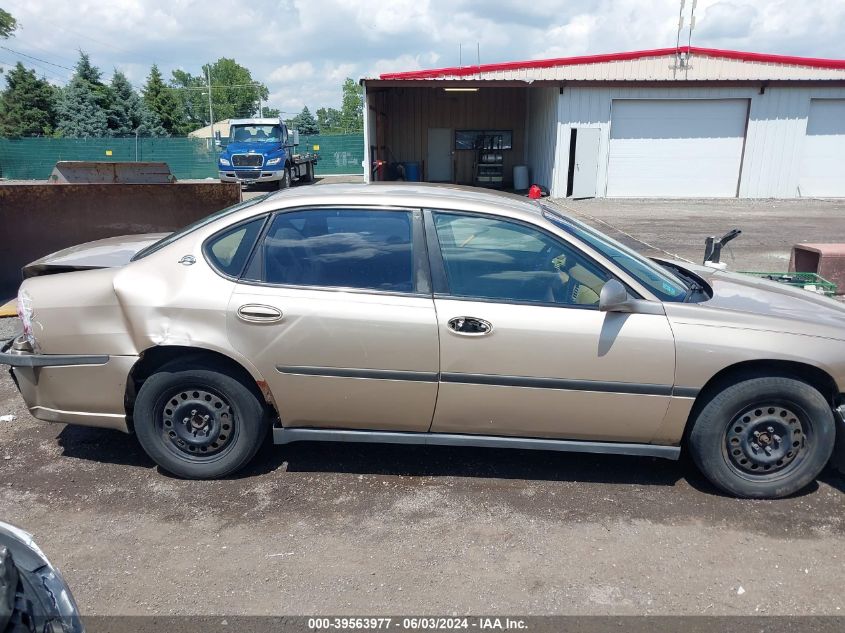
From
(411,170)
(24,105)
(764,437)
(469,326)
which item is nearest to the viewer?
(469,326)

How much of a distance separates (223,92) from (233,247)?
11122cm

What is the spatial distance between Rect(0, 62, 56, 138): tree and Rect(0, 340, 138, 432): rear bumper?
44.9 meters

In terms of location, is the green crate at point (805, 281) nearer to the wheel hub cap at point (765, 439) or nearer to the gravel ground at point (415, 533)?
the gravel ground at point (415, 533)

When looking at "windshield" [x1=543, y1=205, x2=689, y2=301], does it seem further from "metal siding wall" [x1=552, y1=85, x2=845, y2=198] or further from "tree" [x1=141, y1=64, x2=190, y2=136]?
"tree" [x1=141, y1=64, x2=190, y2=136]

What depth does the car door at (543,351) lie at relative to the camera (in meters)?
3.51

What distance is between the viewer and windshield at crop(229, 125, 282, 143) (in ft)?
79.7

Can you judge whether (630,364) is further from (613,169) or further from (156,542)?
(613,169)

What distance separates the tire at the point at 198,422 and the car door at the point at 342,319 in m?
0.21

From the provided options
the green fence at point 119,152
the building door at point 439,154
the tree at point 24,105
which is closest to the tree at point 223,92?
the tree at point 24,105

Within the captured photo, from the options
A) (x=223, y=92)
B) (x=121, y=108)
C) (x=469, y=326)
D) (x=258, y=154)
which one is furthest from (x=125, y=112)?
(x=223, y=92)

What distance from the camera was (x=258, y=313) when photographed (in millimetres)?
3615

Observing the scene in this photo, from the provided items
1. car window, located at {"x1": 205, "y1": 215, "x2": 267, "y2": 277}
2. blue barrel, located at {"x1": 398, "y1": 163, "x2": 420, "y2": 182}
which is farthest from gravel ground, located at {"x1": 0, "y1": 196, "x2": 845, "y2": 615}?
blue barrel, located at {"x1": 398, "y1": 163, "x2": 420, "y2": 182}

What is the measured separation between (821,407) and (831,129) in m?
23.7

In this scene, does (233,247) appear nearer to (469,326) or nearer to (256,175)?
(469,326)
